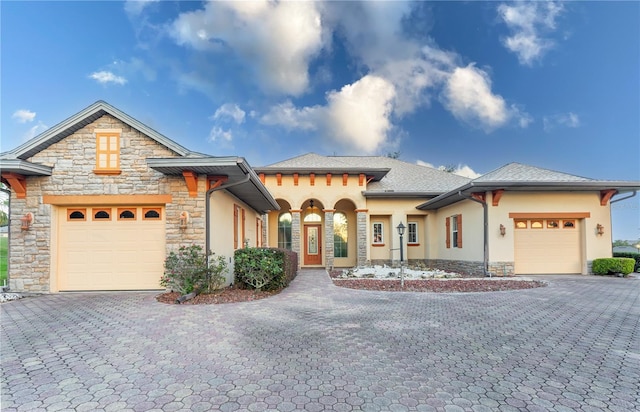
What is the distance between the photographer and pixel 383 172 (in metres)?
16.7

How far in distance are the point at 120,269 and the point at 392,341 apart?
760 cm

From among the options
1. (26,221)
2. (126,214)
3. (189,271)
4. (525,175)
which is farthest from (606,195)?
(26,221)

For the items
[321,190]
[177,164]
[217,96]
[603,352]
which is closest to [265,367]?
[603,352]

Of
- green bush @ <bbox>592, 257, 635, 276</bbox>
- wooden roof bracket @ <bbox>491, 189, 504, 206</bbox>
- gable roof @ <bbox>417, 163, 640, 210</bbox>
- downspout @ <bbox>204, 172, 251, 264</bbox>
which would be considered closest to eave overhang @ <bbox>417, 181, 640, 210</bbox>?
gable roof @ <bbox>417, 163, 640, 210</bbox>

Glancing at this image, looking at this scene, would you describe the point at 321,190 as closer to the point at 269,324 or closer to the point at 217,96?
the point at 217,96

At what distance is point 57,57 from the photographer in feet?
39.2

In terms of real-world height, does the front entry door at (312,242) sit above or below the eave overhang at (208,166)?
below

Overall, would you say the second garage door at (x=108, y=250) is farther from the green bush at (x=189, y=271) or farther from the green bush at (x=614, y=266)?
the green bush at (x=614, y=266)

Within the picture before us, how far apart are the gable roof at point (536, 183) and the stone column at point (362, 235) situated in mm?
4304

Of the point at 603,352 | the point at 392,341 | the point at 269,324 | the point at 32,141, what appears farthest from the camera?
the point at 32,141

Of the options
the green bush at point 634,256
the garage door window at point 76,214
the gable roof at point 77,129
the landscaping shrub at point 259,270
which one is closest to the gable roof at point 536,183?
the green bush at point 634,256

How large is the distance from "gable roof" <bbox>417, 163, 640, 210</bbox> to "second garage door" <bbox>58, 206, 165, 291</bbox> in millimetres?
10504

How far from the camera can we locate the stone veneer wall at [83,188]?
873 centimetres

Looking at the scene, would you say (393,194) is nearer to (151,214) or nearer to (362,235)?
(362,235)
